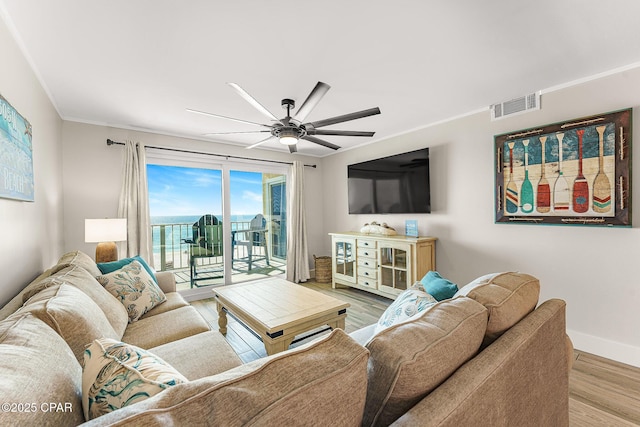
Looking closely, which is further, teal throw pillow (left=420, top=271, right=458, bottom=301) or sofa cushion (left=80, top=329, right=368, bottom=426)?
teal throw pillow (left=420, top=271, right=458, bottom=301)

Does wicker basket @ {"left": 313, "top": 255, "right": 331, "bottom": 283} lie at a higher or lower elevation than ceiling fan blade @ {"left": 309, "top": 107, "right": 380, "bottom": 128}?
lower

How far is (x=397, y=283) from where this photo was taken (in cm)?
344

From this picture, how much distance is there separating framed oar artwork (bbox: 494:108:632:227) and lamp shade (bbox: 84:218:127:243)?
156 inches

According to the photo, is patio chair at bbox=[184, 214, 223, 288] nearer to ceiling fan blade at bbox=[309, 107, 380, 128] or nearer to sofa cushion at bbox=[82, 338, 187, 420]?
ceiling fan blade at bbox=[309, 107, 380, 128]

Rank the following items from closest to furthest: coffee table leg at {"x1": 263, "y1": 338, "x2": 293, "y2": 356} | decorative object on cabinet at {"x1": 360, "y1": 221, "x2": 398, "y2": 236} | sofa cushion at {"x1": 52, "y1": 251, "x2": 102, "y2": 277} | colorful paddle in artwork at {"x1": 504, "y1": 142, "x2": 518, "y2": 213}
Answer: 1. coffee table leg at {"x1": 263, "y1": 338, "x2": 293, "y2": 356}
2. sofa cushion at {"x1": 52, "y1": 251, "x2": 102, "y2": 277}
3. colorful paddle in artwork at {"x1": 504, "y1": 142, "x2": 518, "y2": 213}
4. decorative object on cabinet at {"x1": 360, "y1": 221, "x2": 398, "y2": 236}

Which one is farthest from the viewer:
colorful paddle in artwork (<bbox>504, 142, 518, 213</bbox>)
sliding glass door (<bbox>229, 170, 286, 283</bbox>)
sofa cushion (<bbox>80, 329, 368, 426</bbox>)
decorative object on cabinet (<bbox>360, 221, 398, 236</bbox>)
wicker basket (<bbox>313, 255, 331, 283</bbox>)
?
wicker basket (<bbox>313, 255, 331, 283</bbox>)

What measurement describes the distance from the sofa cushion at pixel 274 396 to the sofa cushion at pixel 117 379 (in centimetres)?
21

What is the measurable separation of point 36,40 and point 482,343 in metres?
3.01

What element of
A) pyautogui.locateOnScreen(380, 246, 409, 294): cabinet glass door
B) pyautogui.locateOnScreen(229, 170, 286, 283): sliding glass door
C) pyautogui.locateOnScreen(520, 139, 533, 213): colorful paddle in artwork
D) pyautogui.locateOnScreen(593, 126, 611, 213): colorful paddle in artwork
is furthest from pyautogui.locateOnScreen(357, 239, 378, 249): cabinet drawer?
pyautogui.locateOnScreen(593, 126, 611, 213): colorful paddle in artwork

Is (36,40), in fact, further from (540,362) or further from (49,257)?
(540,362)

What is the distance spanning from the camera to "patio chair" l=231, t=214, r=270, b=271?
4.47m

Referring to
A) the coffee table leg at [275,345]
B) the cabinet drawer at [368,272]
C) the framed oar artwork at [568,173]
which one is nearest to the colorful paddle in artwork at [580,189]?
the framed oar artwork at [568,173]

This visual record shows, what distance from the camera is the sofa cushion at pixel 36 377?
54 centimetres

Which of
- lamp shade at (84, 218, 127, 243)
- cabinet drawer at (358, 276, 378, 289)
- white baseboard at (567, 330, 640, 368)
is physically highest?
lamp shade at (84, 218, 127, 243)
